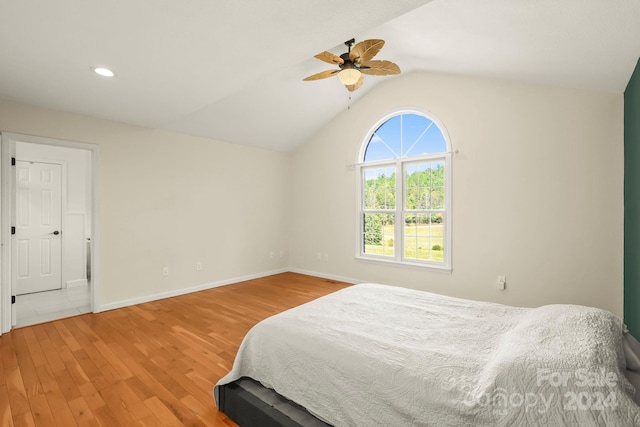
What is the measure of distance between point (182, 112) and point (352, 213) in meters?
2.98

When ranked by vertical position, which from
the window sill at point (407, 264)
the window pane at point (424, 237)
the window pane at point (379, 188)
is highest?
the window pane at point (379, 188)

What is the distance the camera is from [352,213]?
16.9 feet

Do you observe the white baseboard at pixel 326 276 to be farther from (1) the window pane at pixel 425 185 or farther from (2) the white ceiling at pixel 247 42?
(2) the white ceiling at pixel 247 42

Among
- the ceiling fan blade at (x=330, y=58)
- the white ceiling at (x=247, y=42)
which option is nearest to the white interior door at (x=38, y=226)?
the white ceiling at (x=247, y=42)

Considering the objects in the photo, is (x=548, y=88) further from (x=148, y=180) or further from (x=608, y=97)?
(x=148, y=180)

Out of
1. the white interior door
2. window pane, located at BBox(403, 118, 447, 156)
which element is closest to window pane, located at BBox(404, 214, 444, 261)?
window pane, located at BBox(403, 118, 447, 156)

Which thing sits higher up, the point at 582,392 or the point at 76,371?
the point at 582,392

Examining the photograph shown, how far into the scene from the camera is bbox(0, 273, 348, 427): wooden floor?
186cm

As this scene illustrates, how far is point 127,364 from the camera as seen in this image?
2430 mm

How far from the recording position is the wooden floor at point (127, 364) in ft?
6.10

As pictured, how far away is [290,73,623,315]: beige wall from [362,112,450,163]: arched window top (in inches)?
6.7

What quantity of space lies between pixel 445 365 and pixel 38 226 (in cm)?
593

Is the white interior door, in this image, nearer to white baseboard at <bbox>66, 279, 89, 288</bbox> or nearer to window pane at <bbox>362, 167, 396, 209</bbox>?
white baseboard at <bbox>66, 279, 89, 288</bbox>

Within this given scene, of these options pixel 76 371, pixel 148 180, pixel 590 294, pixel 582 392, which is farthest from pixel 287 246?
pixel 582 392
